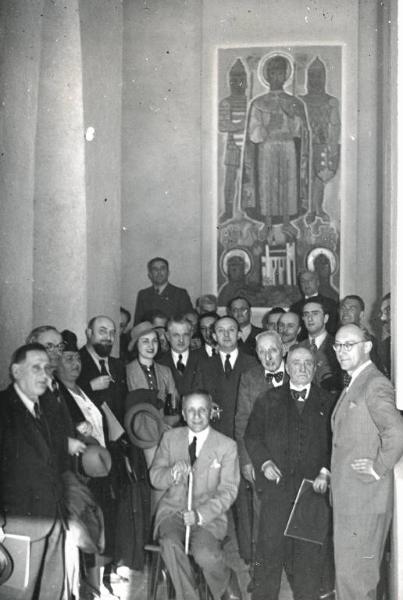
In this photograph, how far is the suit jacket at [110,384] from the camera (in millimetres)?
6082

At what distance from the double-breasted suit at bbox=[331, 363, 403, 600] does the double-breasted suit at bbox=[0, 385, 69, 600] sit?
1683mm

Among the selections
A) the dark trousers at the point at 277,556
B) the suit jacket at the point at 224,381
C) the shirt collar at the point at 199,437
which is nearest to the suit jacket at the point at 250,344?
the suit jacket at the point at 224,381

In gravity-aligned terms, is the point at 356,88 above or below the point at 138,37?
below

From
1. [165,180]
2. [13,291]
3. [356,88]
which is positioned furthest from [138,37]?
[13,291]

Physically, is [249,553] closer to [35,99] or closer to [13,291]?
[13,291]

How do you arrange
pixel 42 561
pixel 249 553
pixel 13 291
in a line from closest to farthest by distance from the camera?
pixel 42 561, pixel 249 553, pixel 13 291

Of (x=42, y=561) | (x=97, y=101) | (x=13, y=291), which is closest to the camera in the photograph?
(x=42, y=561)

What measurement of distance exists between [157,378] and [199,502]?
1.41 m

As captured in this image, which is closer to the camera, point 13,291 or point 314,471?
point 314,471

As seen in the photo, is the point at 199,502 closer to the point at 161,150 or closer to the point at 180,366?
the point at 180,366

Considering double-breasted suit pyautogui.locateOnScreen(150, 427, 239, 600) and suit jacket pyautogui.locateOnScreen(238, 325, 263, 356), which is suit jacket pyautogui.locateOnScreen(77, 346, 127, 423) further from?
suit jacket pyautogui.locateOnScreen(238, 325, 263, 356)

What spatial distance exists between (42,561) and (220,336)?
2534 mm

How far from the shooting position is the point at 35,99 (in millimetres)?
6711

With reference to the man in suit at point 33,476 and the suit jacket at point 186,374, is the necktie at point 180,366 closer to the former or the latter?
the suit jacket at point 186,374
